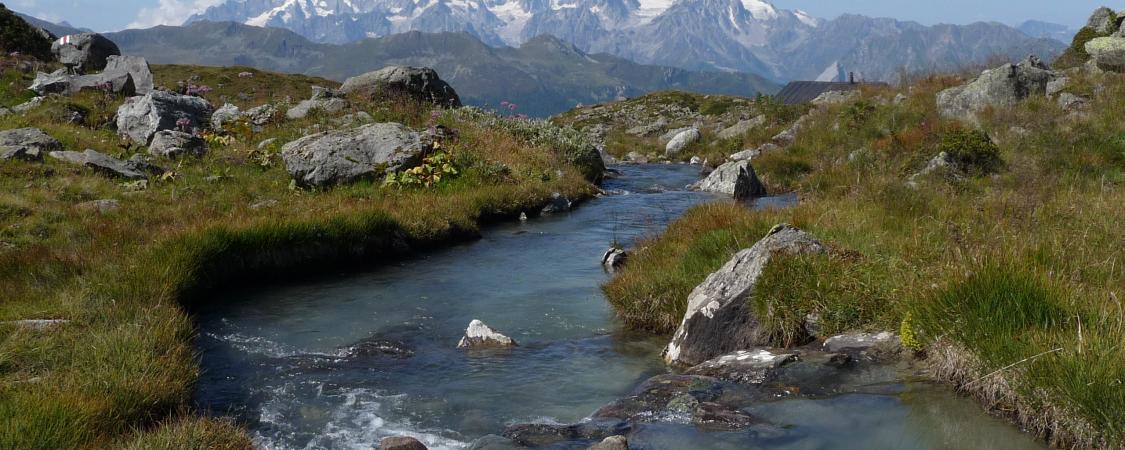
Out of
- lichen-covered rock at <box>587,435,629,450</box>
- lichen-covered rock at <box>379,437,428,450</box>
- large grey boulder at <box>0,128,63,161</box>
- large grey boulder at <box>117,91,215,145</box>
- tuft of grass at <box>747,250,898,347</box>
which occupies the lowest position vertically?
lichen-covered rock at <box>379,437,428,450</box>

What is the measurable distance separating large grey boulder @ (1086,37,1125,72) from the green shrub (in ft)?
34.9

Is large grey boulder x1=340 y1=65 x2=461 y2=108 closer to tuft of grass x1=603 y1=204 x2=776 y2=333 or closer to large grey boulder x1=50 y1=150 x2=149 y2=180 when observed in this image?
large grey boulder x1=50 y1=150 x2=149 y2=180

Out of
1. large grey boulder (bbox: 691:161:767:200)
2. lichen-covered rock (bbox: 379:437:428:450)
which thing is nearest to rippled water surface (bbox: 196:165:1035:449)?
lichen-covered rock (bbox: 379:437:428:450)

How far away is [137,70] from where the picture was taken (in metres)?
33.2

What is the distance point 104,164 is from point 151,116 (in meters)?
5.45

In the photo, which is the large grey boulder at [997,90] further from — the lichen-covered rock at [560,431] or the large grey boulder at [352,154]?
the lichen-covered rock at [560,431]

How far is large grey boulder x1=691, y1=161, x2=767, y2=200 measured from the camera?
25312mm

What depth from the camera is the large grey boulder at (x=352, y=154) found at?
70.0ft

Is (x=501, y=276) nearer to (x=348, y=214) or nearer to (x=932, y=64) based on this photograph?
(x=348, y=214)

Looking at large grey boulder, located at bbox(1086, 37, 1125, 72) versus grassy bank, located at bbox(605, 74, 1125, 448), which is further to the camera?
large grey boulder, located at bbox(1086, 37, 1125, 72)

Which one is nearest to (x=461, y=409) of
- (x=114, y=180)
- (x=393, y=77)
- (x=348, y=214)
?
(x=348, y=214)

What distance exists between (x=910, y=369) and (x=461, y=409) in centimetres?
470

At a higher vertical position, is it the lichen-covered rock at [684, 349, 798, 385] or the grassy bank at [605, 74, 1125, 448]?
the grassy bank at [605, 74, 1125, 448]

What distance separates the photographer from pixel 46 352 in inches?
305
